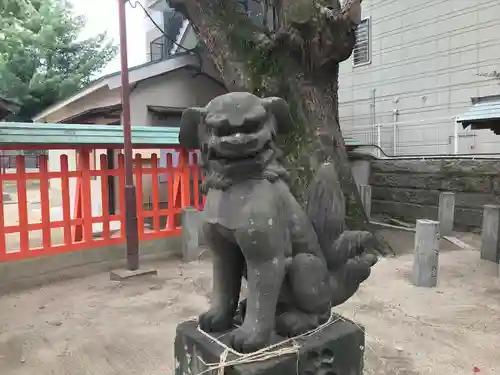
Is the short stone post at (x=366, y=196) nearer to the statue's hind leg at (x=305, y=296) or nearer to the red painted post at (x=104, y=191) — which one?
the red painted post at (x=104, y=191)

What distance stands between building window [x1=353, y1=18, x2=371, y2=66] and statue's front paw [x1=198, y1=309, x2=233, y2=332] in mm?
10116

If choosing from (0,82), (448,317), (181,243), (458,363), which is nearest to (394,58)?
(181,243)

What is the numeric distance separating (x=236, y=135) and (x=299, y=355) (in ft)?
3.34

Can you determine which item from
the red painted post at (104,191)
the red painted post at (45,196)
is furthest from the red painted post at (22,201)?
the red painted post at (104,191)

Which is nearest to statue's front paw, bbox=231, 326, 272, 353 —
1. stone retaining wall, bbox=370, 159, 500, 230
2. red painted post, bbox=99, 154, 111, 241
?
red painted post, bbox=99, 154, 111, 241

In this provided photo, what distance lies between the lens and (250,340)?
187 cm

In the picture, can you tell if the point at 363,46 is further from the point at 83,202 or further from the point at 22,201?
the point at 22,201

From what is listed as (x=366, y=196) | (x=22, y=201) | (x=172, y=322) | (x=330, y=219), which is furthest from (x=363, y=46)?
(x=330, y=219)

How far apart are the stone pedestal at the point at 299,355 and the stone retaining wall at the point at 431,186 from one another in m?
7.04

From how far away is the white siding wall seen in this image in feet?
28.8

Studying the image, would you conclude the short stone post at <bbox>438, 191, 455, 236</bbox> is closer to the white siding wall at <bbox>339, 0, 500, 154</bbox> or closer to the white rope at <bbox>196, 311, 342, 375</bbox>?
the white siding wall at <bbox>339, 0, 500, 154</bbox>

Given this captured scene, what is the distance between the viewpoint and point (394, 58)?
10359 mm

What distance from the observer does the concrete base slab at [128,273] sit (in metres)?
5.33

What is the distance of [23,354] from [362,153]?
27.7ft
